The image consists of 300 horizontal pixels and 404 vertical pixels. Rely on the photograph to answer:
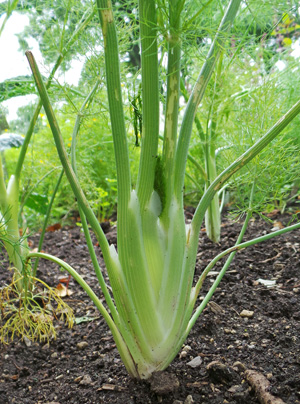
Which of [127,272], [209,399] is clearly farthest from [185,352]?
[127,272]

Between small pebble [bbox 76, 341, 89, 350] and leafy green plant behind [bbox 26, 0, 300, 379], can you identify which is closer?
leafy green plant behind [bbox 26, 0, 300, 379]

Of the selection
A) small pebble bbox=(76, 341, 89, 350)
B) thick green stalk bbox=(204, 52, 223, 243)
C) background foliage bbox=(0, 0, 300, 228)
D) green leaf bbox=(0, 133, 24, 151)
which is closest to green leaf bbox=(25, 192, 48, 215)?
background foliage bbox=(0, 0, 300, 228)

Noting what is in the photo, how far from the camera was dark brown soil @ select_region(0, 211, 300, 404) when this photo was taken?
3.14ft

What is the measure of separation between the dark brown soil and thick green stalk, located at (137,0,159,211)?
1.54 feet

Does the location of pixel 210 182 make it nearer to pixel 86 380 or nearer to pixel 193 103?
pixel 193 103

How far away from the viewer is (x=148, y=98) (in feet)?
2.91

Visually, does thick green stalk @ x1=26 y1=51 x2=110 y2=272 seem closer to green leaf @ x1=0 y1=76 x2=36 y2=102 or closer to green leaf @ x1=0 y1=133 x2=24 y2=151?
green leaf @ x1=0 y1=76 x2=36 y2=102

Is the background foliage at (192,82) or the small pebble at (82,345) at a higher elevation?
the background foliage at (192,82)

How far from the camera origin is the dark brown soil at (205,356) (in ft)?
3.14

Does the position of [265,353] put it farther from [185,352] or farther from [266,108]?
[266,108]

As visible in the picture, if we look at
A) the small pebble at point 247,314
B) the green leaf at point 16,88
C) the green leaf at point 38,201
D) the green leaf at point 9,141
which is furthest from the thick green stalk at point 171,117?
the green leaf at point 38,201

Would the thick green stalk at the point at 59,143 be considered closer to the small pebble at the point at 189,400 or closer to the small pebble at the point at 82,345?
the small pebble at the point at 189,400

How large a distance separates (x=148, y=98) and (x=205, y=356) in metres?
0.73

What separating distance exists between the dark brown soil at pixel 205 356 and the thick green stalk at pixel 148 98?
0.47 meters
